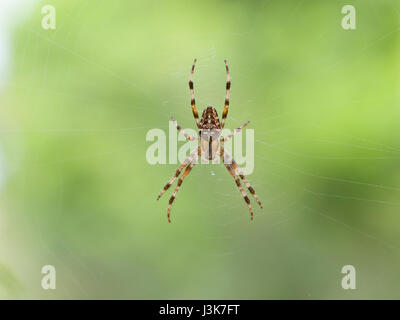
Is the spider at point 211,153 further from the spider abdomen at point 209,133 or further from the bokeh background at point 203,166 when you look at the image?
the bokeh background at point 203,166

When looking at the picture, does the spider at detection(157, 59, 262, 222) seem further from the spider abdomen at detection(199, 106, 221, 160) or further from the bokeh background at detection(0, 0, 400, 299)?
the bokeh background at detection(0, 0, 400, 299)

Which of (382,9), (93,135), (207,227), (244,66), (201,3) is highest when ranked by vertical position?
(201,3)

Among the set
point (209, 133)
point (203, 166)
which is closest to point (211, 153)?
point (209, 133)

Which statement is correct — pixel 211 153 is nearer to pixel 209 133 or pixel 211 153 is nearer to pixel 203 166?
pixel 209 133

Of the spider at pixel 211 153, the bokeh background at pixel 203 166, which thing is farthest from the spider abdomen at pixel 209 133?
the bokeh background at pixel 203 166

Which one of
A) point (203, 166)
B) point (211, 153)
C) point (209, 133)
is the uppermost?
point (209, 133)

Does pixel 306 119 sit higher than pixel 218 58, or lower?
lower

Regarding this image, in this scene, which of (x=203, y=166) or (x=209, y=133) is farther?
(x=203, y=166)

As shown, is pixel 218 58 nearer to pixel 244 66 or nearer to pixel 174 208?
pixel 244 66
